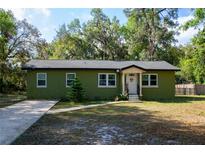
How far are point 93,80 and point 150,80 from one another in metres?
4.53

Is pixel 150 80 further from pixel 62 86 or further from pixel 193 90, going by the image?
pixel 193 90

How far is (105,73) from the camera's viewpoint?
24.1m

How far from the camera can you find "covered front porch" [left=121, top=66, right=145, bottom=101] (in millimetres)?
23656

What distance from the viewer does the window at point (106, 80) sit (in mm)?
24078

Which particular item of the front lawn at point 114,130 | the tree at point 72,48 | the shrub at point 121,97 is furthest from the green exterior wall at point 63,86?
the tree at point 72,48

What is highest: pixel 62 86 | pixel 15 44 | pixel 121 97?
pixel 15 44

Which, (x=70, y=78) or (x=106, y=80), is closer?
(x=70, y=78)

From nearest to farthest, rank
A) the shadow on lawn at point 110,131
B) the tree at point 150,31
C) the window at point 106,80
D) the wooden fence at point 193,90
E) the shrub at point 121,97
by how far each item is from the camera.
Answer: the shadow on lawn at point 110,131
the shrub at point 121,97
the window at point 106,80
the wooden fence at point 193,90
the tree at point 150,31

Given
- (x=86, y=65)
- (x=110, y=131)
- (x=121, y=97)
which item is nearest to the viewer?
(x=110, y=131)

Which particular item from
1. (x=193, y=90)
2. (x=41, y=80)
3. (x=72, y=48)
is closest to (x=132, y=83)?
(x=41, y=80)

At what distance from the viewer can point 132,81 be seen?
80.0ft

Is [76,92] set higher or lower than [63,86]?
lower

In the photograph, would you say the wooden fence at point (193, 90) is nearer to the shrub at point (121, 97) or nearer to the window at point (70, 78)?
the shrub at point (121, 97)
